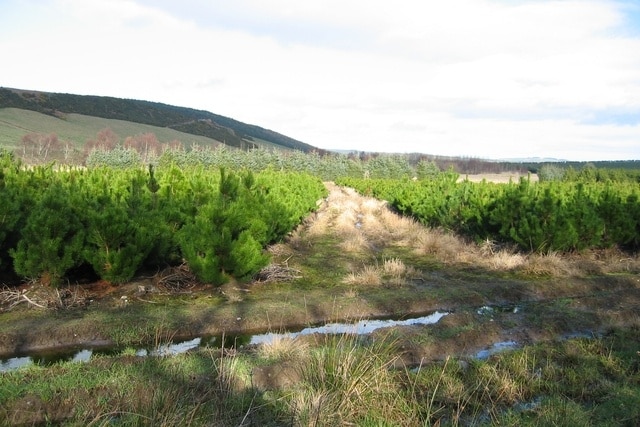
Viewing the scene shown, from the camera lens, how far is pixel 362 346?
658 cm

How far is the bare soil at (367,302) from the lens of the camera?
7.94 m

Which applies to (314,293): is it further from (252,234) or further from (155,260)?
(155,260)

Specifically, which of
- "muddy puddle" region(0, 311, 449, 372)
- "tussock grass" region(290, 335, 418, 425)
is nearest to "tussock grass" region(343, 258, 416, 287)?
"muddy puddle" region(0, 311, 449, 372)

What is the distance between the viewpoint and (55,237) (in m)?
9.45

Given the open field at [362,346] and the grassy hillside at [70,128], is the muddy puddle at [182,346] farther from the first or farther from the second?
the grassy hillside at [70,128]

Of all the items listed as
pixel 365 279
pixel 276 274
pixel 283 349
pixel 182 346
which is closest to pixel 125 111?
pixel 276 274

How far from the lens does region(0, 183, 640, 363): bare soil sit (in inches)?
313

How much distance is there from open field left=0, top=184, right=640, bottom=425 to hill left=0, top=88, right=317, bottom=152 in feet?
368

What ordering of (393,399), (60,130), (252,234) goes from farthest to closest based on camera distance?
(60,130)
(252,234)
(393,399)

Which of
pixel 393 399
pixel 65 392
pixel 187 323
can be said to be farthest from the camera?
pixel 187 323

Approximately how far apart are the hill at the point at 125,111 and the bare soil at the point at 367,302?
110952 millimetres

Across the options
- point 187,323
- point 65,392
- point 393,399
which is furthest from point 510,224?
point 65,392

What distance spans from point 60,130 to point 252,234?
117 metres

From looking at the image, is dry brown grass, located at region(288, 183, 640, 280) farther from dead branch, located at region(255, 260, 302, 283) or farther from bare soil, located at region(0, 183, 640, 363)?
dead branch, located at region(255, 260, 302, 283)
